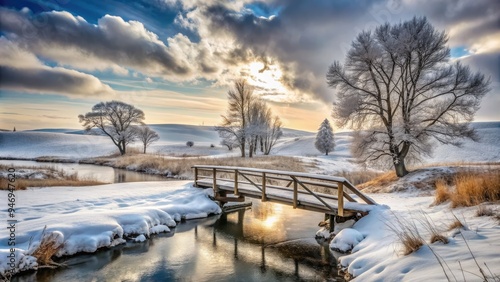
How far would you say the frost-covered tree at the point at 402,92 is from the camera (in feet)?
57.2

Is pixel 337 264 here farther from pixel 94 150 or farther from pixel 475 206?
pixel 94 150

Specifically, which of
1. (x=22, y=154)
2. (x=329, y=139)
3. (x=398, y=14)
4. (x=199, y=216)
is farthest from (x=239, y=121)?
(x=22, y=154)

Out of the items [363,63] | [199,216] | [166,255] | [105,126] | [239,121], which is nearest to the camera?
[166,255]

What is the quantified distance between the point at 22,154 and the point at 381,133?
59.4m

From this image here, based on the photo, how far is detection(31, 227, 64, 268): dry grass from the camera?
24.5 ft

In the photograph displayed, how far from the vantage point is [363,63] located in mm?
18922

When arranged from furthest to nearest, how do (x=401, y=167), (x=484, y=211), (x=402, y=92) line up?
(x=401, y=167)
(x=402, y=92)
(x=484, y=211)

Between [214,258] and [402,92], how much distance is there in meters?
16.4

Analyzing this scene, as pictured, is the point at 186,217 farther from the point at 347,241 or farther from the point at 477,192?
the point at 477,192

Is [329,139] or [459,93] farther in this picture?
[329,139]

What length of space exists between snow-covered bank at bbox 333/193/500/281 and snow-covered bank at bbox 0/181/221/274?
282 inches

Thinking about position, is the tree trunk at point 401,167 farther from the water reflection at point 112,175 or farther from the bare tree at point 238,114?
the bare tree at point 238,114

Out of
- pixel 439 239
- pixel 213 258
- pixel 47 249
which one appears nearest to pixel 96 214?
pixel 47 249

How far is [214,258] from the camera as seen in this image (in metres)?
8.49
